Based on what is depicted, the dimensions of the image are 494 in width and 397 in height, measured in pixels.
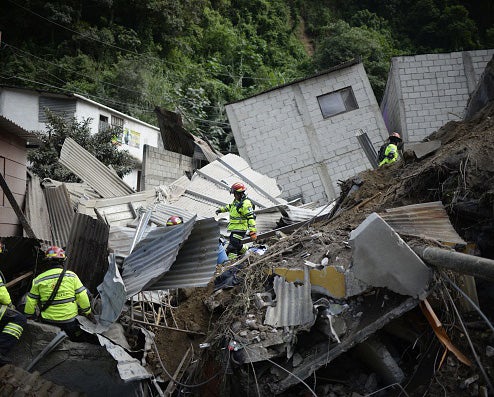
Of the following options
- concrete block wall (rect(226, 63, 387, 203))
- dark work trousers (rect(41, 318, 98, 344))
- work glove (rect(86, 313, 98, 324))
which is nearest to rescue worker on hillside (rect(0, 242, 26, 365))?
dark work trousers (rect(41, 318, 98, 344))

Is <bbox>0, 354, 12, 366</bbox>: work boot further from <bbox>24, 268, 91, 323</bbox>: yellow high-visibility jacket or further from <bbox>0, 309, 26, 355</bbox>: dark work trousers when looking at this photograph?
<bbox>24, 268, 91, 323</bbox>: yellow high-visibility jacket

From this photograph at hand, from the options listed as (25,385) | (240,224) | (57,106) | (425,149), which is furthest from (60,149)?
(425,149)

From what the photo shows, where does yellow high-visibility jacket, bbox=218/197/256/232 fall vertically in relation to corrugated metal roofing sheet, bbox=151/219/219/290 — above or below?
above

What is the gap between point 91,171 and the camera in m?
12.7

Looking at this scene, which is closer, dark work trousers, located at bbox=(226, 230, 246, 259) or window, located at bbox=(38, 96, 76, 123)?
dark work trousers, located at bbox=(226, 230, 246, 259)

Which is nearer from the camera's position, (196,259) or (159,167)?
(196,259)

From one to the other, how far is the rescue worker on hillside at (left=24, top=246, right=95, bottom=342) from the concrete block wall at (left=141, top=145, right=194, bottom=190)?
8.61 metres

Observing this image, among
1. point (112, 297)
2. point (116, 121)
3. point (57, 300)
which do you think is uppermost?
point (116, 121)

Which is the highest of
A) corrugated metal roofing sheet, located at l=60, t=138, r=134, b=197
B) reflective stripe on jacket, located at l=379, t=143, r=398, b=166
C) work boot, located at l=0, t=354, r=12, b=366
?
corrugated metal roofing sheet, located at l=60, t=138, r=134, b=197

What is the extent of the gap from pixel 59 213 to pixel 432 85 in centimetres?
1263

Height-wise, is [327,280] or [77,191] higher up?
[77,191]

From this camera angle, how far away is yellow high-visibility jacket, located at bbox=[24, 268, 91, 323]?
226 inches

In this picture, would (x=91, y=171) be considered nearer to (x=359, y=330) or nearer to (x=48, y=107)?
(x=48, y=107)

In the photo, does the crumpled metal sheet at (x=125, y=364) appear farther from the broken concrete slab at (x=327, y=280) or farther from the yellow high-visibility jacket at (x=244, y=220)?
the yellow high-visibility jacket at (x=244, y=220)
